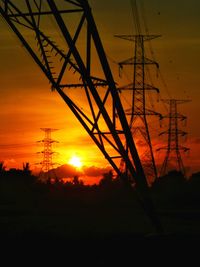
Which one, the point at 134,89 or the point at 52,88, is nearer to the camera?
the point at 52,88

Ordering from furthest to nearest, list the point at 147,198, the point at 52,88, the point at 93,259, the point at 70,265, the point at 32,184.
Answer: the point at 32,184
the point at 147,198
the point at 52,88
the point at 93,259
the point at 70,265

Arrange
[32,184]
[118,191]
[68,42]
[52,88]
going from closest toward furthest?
[68,42] < [52,88] < [118,191] < [32,184]

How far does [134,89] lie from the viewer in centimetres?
5825

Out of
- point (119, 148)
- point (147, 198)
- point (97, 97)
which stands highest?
point (97, 97)

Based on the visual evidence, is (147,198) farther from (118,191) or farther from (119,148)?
(118,191)

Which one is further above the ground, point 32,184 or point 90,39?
point 32,184

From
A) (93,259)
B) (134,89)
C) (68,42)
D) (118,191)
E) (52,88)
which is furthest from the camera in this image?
(118,191)

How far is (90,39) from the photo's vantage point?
72.8 feet

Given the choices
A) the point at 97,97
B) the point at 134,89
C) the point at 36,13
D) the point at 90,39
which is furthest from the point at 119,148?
the point at 134,89

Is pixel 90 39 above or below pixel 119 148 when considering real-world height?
above

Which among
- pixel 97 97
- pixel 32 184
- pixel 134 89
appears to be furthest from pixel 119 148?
pixel 32 184

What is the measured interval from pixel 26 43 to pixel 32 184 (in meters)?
88.4

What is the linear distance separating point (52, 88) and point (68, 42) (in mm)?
2460

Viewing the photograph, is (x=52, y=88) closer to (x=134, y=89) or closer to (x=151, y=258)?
(x=151, y=258)
